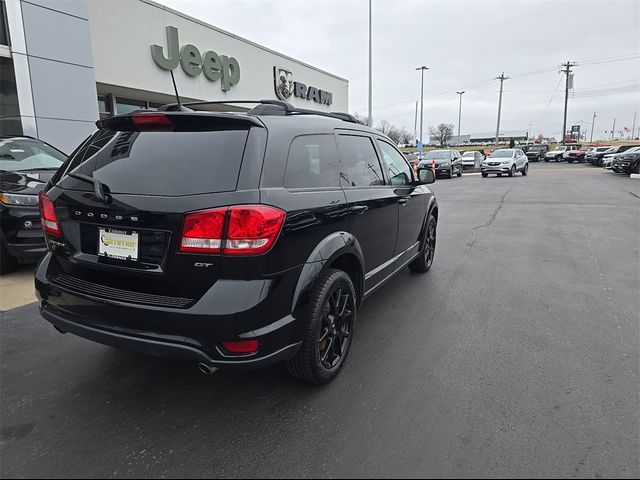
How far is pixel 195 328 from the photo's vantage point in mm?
2236

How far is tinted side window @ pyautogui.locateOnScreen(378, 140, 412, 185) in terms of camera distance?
421cm

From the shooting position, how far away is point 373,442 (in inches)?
91.2

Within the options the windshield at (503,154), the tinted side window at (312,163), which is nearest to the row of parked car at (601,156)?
the windshield at (503,154)

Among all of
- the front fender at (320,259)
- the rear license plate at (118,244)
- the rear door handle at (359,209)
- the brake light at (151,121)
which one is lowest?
the front fender at (320,259)

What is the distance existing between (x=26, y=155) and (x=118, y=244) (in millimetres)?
4793

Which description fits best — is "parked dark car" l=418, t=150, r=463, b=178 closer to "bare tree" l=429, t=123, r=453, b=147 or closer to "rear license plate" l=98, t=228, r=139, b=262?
"rear license plate" l=98, t=228, r=139, b=262

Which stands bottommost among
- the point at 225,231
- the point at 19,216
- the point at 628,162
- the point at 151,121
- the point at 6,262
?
the point at 6,262

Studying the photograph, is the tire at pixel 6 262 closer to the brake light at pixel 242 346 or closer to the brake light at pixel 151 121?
the brake light at pixel 151 121

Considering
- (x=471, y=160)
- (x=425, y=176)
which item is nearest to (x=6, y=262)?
(x=425, y=176)

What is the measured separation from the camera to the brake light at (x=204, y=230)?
7.24ft

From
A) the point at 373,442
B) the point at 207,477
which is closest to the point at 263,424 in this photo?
the point at 207,477

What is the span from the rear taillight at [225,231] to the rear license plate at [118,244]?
32 centimetres

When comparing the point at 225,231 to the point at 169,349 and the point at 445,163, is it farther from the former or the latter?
the point at 445,163

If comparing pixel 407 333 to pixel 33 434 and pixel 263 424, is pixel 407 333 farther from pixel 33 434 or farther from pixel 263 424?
pixel 33 434
